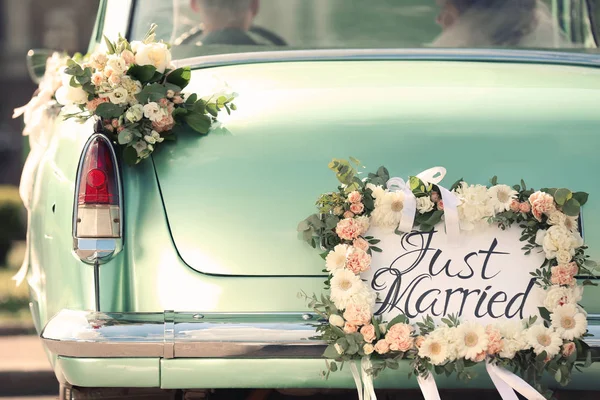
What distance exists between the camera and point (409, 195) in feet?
9.31

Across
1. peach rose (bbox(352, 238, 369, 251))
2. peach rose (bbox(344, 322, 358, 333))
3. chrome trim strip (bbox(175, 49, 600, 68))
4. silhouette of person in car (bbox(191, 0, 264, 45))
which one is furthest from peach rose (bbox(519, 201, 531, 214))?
silhouette of person in car (bbox(191, 0, 264, 45))

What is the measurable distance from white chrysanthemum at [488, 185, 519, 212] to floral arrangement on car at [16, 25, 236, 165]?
78cm

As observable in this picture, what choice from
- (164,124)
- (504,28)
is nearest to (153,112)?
(164,124)

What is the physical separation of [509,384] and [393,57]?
3.89ft

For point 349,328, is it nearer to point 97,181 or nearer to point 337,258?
point 337,258

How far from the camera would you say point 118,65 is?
3.13 meters

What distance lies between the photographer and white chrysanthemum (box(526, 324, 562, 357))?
2.81 metres

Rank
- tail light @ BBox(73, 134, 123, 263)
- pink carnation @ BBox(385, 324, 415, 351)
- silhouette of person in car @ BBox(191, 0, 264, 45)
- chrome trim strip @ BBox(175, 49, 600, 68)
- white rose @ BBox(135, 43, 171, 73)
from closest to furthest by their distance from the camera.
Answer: pink carnation @ BBox(385, 324, 415, 351), tail light @ BBox(73, 134, 123, 263), white rose @ BBox(135, 43, 171, 73), chrome trim strip @ BBox(175, 49, 600, 68), silhouette of person in car @ BBox(191, 0, 264, 45)

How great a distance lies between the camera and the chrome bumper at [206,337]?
283 cm

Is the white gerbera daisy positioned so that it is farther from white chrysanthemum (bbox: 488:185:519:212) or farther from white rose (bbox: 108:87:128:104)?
white rose (bbox: 108:87:128:104)

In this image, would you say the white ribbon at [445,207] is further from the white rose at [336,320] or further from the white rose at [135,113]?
the white rose at [135,113]

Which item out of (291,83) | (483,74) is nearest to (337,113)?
(291,83)

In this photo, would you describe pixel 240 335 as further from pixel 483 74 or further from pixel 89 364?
pixel 483 74

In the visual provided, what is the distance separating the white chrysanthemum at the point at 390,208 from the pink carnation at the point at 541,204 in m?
0.35
